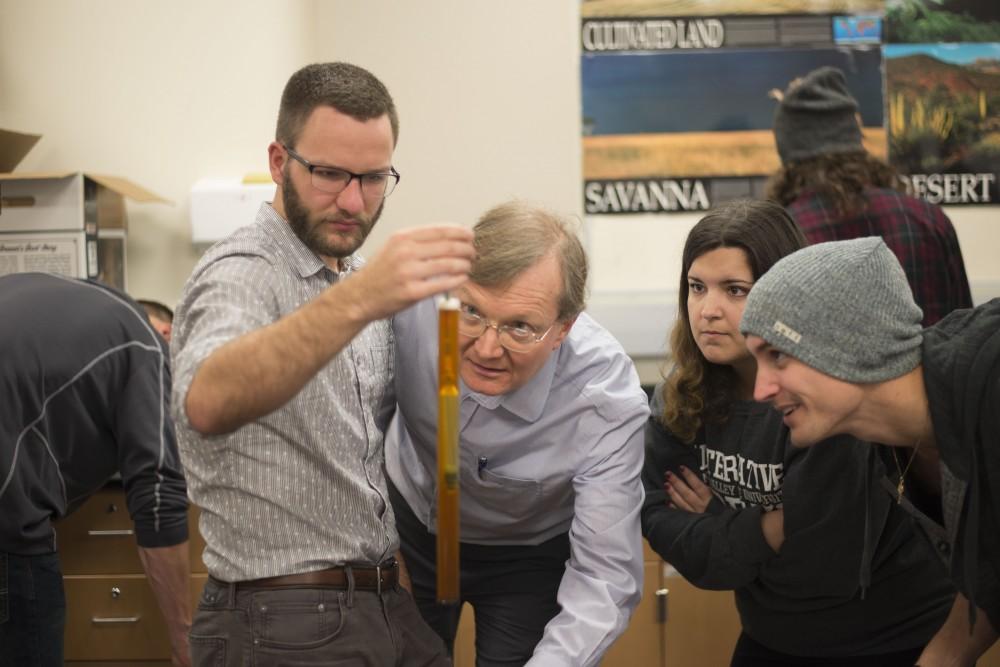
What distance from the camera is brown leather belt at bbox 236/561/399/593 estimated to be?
150 centimetres

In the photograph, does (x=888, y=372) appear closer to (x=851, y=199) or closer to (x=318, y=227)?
(x=318, y=227)

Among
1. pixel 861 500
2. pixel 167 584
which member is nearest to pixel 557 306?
pixel 861 500

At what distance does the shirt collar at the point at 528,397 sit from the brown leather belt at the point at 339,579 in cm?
38

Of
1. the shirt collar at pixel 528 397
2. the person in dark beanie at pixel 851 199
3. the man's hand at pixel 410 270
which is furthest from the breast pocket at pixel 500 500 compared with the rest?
the person in dark beanie at pixel 851 199

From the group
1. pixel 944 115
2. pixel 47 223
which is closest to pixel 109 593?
pixel 47 223

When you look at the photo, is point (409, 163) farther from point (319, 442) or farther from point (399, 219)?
point (319, 442)

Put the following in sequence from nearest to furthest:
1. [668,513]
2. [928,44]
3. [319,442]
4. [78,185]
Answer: [319,442] < [668,513] < [78,185] < [928,44]

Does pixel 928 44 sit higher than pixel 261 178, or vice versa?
pixel 928 44

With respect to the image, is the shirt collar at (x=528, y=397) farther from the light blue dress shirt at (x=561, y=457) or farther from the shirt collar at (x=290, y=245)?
the shirt collar at (x=290, y=245)

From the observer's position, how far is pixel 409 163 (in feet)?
12.6

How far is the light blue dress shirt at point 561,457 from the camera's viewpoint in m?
1.83

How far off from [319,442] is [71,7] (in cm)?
250

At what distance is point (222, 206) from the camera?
3375 millimetres

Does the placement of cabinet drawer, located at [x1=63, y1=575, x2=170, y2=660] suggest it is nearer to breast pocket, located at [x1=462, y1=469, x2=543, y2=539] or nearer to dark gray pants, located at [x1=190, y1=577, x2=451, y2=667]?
breast pocket, located at [x1=462, y1=469, x2=543, y2=539]
